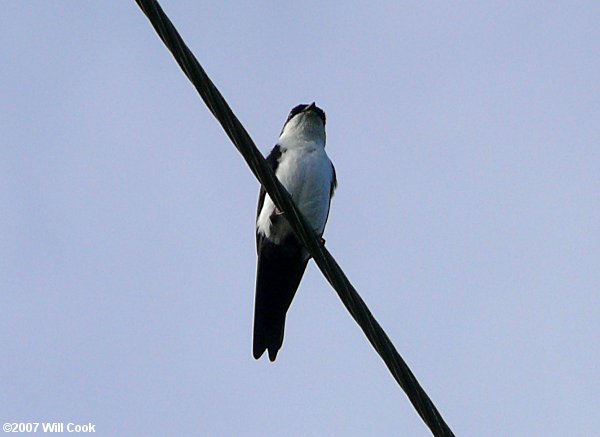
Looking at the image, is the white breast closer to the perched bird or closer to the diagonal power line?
the perched bird

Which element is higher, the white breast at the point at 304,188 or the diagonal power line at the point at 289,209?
the white breast at the point at 304,188

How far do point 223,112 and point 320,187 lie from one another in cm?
300

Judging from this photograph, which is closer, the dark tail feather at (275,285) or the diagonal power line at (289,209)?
the diagonal power line at (289,209)

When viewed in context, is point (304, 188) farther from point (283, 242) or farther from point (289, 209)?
point (289, 209)

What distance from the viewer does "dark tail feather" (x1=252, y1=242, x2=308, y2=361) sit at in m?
6.37

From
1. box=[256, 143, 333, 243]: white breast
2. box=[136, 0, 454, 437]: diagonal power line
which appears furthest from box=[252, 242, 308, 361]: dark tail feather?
box=[136, 0, 454, 437]: diagonal power line

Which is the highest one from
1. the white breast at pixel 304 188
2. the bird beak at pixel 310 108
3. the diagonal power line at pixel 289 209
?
the bird beak at pixel 310 108

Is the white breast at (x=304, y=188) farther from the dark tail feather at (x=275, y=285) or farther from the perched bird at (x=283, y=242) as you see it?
the dark tail feather at (x=275, y=285)

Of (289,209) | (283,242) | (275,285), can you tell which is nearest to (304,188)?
(283,242)

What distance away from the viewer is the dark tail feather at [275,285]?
637cm

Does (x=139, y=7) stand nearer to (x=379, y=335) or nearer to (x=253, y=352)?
(x=379, y=335)

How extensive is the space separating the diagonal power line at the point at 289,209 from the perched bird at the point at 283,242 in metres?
2.26

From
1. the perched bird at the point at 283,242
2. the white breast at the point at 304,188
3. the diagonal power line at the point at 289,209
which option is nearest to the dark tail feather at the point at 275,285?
the perched bird at the point at 283,242

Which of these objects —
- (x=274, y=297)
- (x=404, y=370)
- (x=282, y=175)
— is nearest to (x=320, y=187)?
(x=282, y=175)
